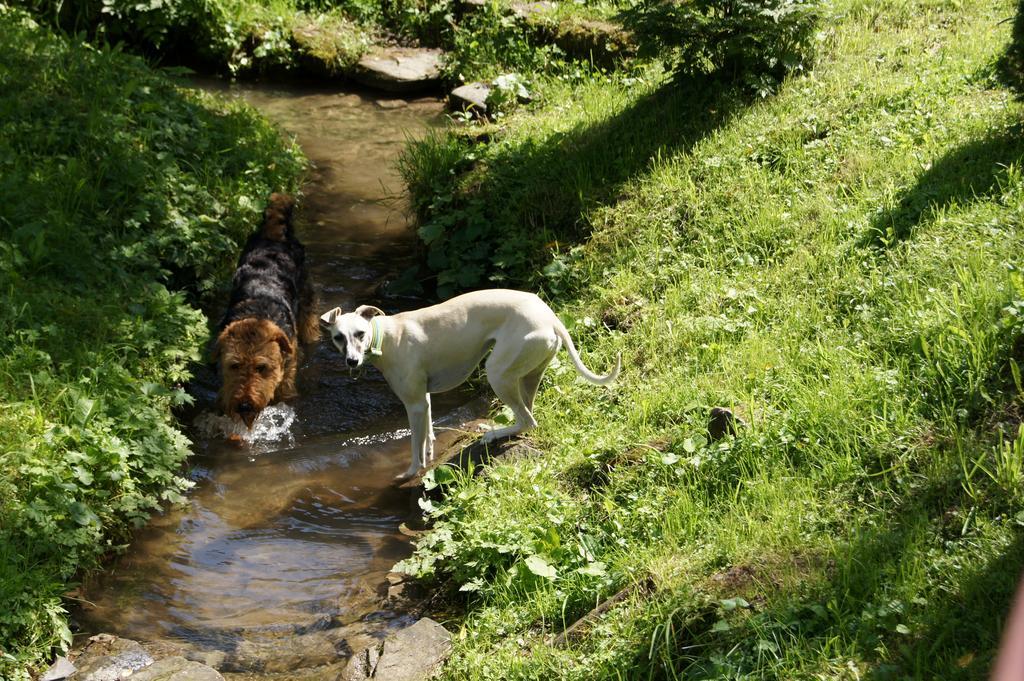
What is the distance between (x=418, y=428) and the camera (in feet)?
20.6

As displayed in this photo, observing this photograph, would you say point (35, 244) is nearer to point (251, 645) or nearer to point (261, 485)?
point (261, 485)

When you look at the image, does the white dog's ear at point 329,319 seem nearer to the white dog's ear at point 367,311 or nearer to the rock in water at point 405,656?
the white dog's ear at point 367,311

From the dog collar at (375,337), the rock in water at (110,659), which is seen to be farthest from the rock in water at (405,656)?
the dog collar at (375,337)

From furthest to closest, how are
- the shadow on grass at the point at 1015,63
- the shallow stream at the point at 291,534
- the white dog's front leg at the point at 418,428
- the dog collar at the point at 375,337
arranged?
the shadow on grass at the point at 1015,63 → the white dog's front leg at the point at 418,428 → the dog collar at the point at 375,337 → the shallow stream at the point at 291,534

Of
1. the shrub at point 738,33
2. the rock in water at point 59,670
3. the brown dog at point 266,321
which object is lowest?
the rock in water at point 59,670

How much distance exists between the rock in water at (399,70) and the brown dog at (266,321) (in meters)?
5.78

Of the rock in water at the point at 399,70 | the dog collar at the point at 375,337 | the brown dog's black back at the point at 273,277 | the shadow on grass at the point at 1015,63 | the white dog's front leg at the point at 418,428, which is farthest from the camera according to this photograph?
the rock in water at the point at 399,70

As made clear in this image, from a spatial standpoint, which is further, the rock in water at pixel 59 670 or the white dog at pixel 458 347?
the white dog at pixel 458 347

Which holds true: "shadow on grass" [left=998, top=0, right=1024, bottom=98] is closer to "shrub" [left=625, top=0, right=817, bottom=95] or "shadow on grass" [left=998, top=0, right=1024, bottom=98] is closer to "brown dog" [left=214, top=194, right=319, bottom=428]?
"shrub" [left=625, top=0, right=817, bottom=95]

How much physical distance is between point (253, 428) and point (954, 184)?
536 cm

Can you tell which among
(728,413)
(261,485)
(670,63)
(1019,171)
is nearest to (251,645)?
(261,485)

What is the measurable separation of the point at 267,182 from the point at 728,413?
20.5ft

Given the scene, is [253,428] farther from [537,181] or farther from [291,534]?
[537,181]

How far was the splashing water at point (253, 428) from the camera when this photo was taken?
6.96 meters
